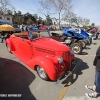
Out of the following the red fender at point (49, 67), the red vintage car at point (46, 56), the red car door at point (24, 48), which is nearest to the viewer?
the red fender at point (49, 67)

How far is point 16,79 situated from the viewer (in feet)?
12.2

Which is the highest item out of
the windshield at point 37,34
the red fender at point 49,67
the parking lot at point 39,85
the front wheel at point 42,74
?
the windshield at point 37,34

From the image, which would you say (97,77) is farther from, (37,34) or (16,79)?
(37,34)

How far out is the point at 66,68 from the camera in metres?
3.80

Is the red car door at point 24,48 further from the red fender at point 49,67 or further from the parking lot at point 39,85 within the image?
the red fender at point 49,67

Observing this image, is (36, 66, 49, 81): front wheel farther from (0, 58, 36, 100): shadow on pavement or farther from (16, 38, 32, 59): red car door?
(16, 38, 32, 59): red car door

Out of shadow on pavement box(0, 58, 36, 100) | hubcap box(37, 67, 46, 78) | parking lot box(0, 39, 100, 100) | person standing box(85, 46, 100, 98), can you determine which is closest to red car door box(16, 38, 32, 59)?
shadow on pavement box(0, 58, 36, 100)

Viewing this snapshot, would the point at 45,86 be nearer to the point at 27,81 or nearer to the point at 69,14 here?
the point at 27,81

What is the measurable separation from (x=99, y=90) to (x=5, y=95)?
8.60 ft

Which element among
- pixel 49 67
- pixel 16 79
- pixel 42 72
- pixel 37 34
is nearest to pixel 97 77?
pixel 49 67

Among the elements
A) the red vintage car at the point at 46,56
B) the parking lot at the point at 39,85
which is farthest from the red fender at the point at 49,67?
the parking lot at the point at 39,85

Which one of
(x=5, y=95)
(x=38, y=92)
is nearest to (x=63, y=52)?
(x=38, y=92)

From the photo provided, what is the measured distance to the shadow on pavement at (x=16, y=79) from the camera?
303 centimetres

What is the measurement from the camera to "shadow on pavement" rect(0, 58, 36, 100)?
119 inches
